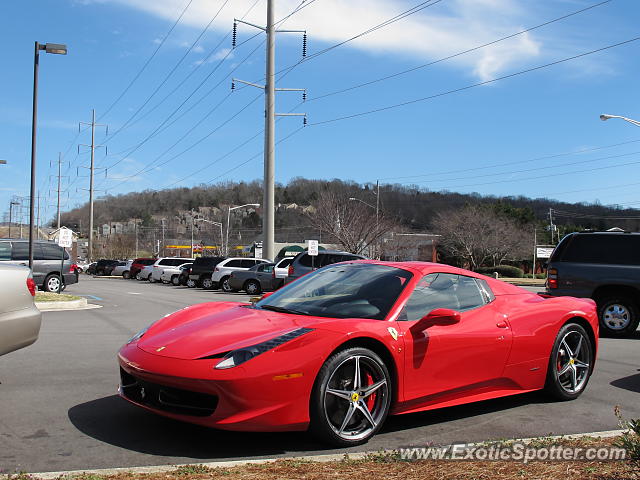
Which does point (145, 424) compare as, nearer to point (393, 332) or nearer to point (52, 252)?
point (393, 332)

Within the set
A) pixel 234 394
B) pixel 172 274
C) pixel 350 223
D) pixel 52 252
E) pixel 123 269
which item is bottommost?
pixel 123 269

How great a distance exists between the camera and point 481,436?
4.83 metres

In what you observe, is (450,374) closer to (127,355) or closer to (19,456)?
(127,355)

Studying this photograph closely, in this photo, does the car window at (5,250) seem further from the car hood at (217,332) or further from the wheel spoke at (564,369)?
the wheel spoke at (564,369)

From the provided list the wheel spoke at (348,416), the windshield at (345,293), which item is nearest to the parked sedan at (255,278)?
the windshield at (345,293)

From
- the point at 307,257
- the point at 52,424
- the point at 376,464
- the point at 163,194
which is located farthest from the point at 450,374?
the point at 163,194

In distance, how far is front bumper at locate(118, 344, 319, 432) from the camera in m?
4.12

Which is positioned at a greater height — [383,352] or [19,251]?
[19,251]

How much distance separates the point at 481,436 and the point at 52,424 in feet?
11.2

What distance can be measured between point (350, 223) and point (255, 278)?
2495 centimetres

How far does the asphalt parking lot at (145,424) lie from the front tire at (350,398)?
142 mm

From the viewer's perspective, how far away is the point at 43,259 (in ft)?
76.1

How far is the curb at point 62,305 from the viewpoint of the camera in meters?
15.4

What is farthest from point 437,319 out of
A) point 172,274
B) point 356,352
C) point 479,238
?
point 479,238
